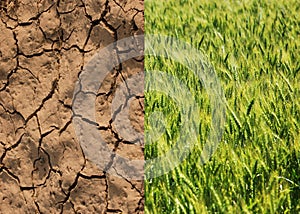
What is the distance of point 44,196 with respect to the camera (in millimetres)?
2160

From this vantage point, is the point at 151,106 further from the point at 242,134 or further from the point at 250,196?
the point at 250,196

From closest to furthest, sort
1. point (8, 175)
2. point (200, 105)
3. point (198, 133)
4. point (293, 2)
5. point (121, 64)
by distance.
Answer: point (121, 64), point (8, 175), point (198, 133), point (200, 105), point (293, 2)

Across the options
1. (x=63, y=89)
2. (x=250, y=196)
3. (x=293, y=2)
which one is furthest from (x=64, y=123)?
(x=293, y=2)

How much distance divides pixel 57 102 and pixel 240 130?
2.30ft

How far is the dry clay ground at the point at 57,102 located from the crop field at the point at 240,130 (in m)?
0.20

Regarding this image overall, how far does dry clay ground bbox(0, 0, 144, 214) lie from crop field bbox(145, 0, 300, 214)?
20 centimetres

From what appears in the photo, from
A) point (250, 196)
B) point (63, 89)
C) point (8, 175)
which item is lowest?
point (250, 196)

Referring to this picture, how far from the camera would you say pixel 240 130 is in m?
2.43

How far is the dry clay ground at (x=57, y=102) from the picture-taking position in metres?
2.07

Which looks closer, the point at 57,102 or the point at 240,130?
the point at 57,102

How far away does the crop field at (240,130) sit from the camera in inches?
82.7

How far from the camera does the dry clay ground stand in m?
2.07

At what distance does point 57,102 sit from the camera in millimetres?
2105

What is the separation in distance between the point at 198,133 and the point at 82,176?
0.49 m
